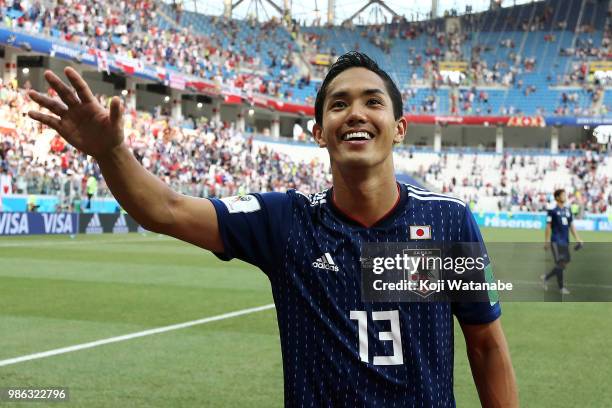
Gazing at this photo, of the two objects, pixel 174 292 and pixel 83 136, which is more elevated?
pixel 83 136

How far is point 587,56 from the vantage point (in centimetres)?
7200

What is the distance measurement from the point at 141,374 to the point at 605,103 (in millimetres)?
67151

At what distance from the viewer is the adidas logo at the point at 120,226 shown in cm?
3206

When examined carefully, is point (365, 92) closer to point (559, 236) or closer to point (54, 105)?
point (54, 105)

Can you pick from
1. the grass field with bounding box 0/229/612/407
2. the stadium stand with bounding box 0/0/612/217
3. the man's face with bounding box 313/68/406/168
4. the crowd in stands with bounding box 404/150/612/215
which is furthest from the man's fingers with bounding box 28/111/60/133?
the crowd in stands with bounding box 404/150/612/215

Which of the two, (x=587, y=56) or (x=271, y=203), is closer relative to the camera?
(x=271, y=203)

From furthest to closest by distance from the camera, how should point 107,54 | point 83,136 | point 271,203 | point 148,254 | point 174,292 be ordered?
1. point 107,54
2. point 148,254
3. point 174,292
4. point 271,203
5. point 83,136

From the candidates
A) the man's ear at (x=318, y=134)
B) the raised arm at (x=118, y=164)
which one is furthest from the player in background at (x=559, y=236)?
the raised arm at (x=118, y=164)

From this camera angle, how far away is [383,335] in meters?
2.62

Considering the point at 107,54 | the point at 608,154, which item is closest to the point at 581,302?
the point at 107,54

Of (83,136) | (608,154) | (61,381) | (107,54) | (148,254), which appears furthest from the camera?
(608,154)

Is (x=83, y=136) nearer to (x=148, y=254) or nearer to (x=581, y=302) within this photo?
(x=581, y=302)

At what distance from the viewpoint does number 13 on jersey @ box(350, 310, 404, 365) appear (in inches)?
102

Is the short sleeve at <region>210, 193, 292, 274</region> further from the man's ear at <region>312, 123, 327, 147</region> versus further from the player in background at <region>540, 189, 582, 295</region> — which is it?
the player in background at <region>540, 189, 582, 295</region>
